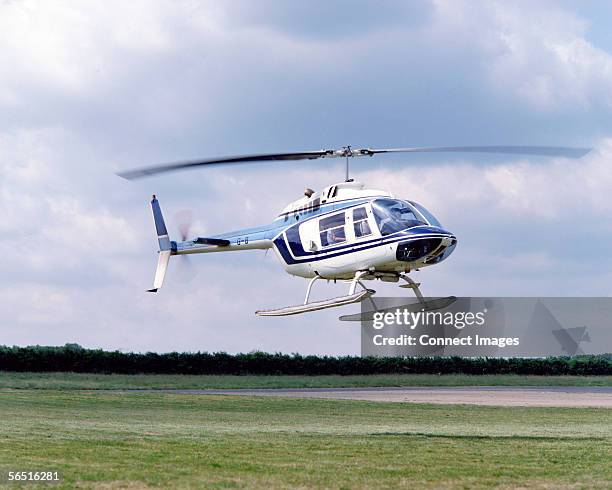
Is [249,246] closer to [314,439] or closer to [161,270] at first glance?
[161,270]

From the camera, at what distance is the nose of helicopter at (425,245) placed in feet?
88.9

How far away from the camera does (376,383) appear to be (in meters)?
58.7

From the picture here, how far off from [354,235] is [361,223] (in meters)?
0.43

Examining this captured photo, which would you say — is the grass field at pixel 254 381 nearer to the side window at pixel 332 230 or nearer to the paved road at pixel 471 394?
the paved road at pixel 471 394

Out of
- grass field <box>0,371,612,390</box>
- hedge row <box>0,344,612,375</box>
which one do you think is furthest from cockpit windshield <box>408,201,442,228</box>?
hedge row <box>0,344,612,375</box>

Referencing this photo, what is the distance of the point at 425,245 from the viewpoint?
2723 centimetres

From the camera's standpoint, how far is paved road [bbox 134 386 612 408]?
43.9m

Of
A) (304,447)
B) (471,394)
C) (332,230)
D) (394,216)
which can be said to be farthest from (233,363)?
(304,447)

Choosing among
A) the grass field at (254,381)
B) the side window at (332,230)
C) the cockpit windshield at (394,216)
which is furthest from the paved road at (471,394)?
the cockpit windshield at (394,216)

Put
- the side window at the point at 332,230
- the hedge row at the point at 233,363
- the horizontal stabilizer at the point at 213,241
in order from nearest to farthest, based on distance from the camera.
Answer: the side window at the point at 332,230, the horizontal stabilizer at the point at 213,241, the hedge row at the point at 233,363

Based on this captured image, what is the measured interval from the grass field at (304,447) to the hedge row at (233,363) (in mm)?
26132

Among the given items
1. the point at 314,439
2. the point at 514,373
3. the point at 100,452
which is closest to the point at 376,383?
the point at 514,373

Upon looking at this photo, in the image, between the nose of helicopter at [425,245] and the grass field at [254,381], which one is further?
the grass field at [254,381]

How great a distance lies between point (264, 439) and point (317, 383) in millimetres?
35113
